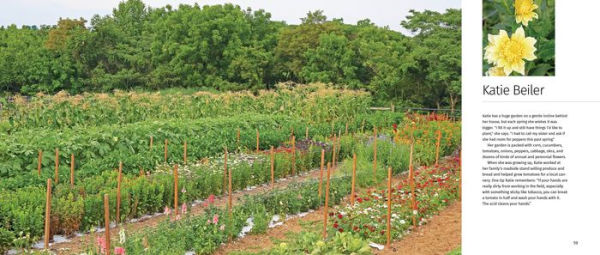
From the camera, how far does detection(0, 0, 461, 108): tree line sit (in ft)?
89.7

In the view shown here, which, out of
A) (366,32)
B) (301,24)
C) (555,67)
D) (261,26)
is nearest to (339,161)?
(555,67)

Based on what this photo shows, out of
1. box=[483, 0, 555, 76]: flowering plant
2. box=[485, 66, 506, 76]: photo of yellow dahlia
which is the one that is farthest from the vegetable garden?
box=[483, 0, 555, 76]: flowering plant

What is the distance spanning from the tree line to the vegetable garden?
34.8 ft

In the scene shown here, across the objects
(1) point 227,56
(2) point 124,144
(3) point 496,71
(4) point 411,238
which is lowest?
(4) point 411,238

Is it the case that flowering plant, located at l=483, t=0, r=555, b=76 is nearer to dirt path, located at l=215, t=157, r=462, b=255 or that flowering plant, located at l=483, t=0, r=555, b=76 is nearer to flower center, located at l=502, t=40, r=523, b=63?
flower center, located at l=502, t=40, r=523, b=63

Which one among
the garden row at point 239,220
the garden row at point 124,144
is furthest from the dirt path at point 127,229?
the garden row at point 124,144

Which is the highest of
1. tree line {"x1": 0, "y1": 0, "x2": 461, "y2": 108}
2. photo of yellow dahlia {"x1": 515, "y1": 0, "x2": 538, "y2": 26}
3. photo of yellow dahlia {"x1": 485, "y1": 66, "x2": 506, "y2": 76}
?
tree line {"x1": 0, "y1": 0, "x2": 461, "y2": 108}

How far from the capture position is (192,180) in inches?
369

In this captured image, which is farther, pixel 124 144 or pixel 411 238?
pixel 124 144

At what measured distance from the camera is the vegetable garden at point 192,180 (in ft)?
22.5

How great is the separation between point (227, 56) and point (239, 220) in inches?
1064

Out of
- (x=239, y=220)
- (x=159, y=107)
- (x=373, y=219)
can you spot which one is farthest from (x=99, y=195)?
(x=159, y=107)

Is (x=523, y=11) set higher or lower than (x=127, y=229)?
higher

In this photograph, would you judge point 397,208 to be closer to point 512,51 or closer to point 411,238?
point 411,238
